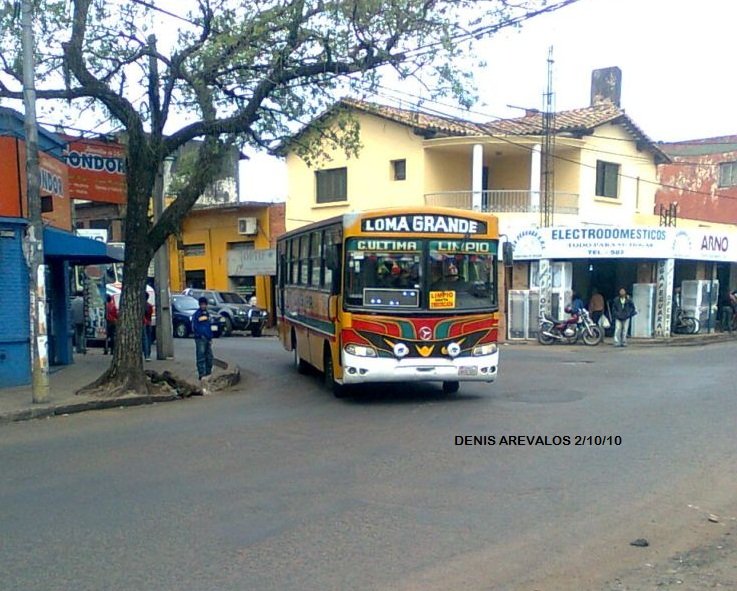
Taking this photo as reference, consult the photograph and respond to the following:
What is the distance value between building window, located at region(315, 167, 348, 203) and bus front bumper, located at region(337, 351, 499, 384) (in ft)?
73.0

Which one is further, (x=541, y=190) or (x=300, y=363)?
(x=541, y=190)

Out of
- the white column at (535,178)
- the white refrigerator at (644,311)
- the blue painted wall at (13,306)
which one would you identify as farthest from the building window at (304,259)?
the white column at (535,178)

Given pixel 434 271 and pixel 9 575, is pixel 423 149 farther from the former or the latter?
pixel 9 575

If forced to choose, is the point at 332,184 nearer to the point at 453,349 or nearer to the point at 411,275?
the point at 411,275

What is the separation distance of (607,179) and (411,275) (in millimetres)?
22828

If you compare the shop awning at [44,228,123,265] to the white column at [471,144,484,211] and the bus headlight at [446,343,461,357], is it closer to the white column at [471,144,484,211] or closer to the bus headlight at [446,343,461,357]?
the bus headlight at [446,343,461,357]

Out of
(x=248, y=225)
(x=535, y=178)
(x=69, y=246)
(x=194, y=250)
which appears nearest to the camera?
(x=69, y=246)

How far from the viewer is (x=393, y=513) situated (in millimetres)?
6621

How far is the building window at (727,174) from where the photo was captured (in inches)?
1698

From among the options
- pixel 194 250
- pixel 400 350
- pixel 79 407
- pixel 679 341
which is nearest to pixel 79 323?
pixel 79 407

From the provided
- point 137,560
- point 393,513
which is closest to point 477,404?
point 393,513

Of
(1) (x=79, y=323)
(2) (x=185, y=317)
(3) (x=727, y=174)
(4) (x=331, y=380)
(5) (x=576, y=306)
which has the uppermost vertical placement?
(3) (x=727, y=174)

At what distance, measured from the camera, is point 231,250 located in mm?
38625

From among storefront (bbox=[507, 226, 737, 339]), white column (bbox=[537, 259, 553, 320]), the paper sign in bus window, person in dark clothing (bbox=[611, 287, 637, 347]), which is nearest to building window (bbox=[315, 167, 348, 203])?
storefront (bbox=[507, 226, 737, 339])
